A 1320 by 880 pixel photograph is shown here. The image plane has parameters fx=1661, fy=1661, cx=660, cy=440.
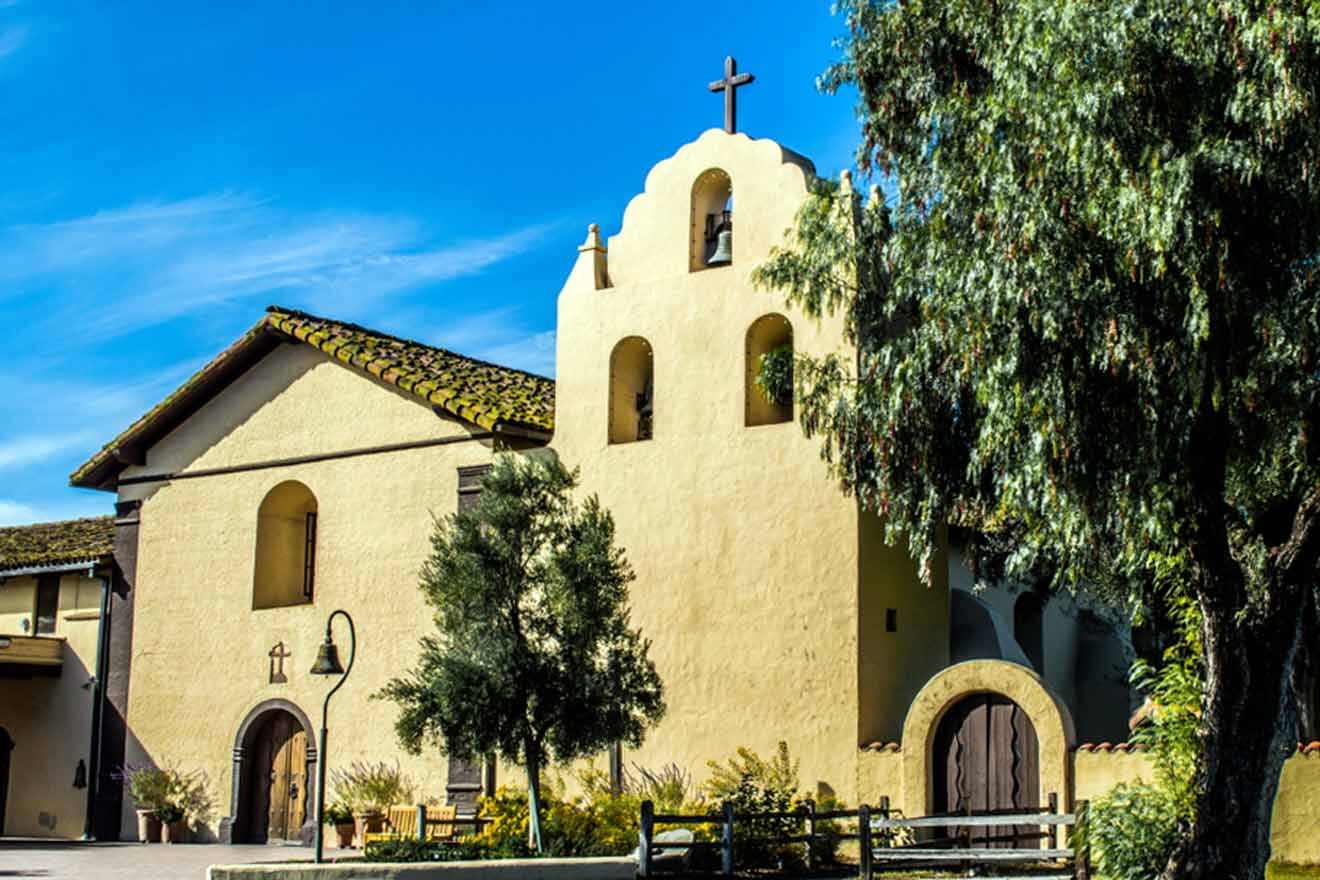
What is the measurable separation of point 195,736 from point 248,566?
9.74 feet

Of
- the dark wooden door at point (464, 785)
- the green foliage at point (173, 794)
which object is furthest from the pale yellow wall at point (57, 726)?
the dark wooden door at point (464, 785)

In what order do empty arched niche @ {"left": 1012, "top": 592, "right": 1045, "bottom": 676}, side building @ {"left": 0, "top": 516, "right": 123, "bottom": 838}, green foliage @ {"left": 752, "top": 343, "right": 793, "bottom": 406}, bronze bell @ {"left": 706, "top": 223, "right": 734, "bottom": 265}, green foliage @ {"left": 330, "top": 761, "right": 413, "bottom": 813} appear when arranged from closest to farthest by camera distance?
green foliage @ {"left": 752, "top": 343, "right": 793, "bottom": 406}
bronze bell @ {"left": 706, "top": 223, "right": 734, "bottom": 265}
green foliage @ {"left": 330, "top": 761, "right": 413, "bottom": 813}
empty arched niche @ {"left": 1012, "top": 592, "right": 1045, "bottom": 676}
side building @ {"left": 0, "top": 516, "right": 123, "bottom": 838}

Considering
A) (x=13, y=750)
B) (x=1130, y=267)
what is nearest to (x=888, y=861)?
(x=1130, y=267)

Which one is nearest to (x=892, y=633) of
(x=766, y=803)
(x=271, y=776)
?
(x=766, y=803)

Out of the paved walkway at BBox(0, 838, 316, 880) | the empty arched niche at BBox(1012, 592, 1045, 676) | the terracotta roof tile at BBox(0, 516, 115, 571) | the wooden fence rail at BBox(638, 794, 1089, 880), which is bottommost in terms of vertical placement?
the paved walkway at BBox(0, 838, 316, 880)

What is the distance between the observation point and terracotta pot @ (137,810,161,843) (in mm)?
27484

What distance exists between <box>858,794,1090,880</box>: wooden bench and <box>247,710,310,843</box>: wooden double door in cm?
1072

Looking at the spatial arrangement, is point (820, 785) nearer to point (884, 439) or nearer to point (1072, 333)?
point (884, 439)

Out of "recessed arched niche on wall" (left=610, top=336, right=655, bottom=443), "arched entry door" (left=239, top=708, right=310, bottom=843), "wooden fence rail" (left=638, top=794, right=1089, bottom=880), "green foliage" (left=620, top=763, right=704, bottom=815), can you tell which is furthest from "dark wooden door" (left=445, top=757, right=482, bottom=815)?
"recessed arched niche on wall" (left=610, top=336, right=655, bottom=443)

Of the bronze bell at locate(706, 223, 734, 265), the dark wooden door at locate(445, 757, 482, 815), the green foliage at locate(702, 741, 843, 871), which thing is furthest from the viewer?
the dark wooden door at locate(445, 757, 482, 815)

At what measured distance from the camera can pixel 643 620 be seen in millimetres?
23016

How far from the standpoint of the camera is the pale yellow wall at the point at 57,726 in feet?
96.6

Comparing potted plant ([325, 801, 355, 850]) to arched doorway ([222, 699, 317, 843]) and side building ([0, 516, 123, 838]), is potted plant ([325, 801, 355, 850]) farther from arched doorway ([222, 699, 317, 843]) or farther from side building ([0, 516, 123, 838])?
side building ([0, 516, 123, 838])

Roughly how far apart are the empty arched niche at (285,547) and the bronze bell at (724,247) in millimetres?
8700
